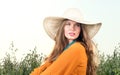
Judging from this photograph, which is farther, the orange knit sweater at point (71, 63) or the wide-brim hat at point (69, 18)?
the wide-brim hat at point (69, 18)

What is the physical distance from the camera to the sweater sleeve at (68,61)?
447cm

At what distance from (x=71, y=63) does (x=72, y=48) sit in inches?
6.2

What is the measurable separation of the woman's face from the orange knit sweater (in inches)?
5.9

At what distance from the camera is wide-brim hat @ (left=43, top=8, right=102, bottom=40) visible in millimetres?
4812

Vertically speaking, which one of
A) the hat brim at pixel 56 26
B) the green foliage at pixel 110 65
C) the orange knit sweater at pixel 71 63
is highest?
the hat brim at pixel 56 26

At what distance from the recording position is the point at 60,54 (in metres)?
4.77

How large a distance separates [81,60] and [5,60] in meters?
9.73

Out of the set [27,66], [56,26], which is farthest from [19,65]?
[56,26]

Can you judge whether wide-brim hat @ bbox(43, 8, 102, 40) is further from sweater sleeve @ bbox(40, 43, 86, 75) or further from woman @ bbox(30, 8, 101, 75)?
sweater sleeve @ bbox(40, 43, 86, 75)

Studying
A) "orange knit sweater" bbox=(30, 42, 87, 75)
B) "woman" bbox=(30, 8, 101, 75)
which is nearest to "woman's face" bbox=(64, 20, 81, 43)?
"woman" bbox=(30, 8, 101, 75)

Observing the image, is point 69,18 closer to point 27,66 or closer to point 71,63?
point 71,63

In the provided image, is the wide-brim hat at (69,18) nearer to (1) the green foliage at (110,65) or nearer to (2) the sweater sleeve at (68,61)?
(2) the sweater sleeve at (68,61)

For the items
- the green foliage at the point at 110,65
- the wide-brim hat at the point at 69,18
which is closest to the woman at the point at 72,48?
the wide-brim hat at the point at 69,18

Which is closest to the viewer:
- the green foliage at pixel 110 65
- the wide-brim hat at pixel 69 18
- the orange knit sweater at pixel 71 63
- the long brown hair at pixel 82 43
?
the orange knit sweater at pixel 71 63
